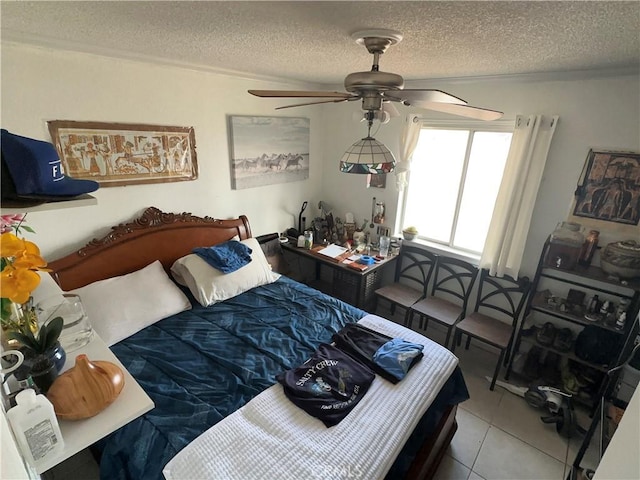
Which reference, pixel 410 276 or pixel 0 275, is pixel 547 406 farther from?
pixel 0 275

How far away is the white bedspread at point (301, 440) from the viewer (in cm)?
132

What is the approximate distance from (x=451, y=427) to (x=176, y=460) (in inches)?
67.1

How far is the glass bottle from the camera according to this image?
2.27m

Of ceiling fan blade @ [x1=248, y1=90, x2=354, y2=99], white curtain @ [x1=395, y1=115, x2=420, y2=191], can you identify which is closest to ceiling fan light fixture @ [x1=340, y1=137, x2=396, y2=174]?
ceiling fan blade @ [x1=248, y1=90, x2=354, y2=99]

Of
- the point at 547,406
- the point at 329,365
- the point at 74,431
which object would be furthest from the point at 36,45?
the point at 547,406

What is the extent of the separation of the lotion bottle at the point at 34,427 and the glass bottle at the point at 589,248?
2970 mm

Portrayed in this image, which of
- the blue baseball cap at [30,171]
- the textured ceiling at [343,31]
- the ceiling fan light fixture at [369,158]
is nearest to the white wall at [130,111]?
the textured ceiling at [343,31]

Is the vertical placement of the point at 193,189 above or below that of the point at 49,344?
above

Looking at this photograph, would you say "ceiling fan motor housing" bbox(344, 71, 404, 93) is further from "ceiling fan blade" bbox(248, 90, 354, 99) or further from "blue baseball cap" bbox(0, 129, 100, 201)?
"blue baseball cap" bbox(0, 129, 100, 201)

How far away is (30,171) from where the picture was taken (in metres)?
0.81

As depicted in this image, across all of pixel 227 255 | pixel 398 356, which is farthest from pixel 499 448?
pixel 227 255

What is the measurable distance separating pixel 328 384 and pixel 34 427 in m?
1.22

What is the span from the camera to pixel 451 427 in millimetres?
2133

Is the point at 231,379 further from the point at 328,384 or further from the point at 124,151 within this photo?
the point at 124,151
